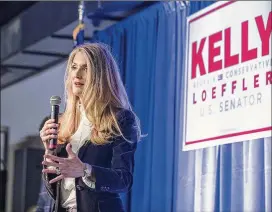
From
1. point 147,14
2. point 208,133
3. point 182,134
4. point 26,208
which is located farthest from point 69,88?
point 26,208

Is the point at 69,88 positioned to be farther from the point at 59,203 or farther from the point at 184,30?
the point at 184,30

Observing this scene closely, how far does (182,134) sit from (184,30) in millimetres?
581

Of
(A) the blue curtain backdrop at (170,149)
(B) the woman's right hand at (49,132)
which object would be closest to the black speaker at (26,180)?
(A) the blue curtain backdrop at (170,149)

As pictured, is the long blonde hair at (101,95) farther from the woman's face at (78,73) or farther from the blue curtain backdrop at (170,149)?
the blue curtain backdrop at (170,149)

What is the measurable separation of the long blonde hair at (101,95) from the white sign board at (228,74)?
52.9 inches

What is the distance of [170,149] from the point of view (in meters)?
3.51

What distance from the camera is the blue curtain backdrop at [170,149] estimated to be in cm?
290

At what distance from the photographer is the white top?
1521mm

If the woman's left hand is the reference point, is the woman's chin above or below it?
above

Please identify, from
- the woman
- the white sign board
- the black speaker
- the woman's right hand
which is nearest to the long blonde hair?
the woman

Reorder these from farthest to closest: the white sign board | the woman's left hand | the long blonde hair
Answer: the white sign board < the long blonde hair < the woman's left hand

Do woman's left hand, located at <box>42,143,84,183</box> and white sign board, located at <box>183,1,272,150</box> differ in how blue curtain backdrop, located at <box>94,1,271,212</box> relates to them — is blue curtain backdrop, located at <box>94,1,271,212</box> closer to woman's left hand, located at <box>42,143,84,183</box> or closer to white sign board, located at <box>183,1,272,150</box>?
white sign board, located at <box>183,1,272,150</box>

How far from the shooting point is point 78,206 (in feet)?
4.91

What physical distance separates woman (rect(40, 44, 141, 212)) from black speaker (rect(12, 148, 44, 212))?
370 centimetres
